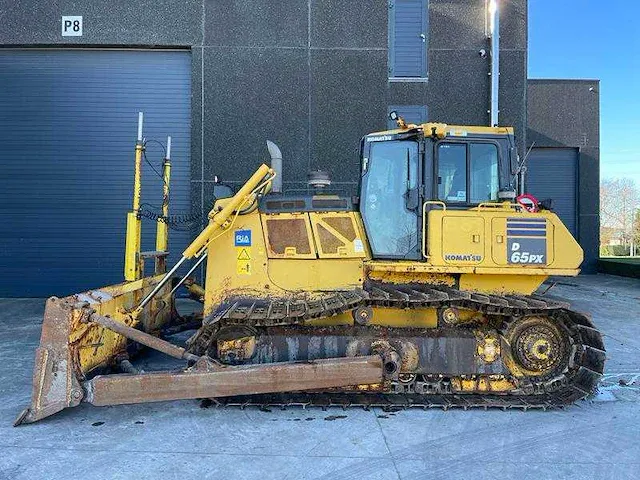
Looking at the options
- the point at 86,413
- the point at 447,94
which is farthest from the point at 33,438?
the point at 447,94

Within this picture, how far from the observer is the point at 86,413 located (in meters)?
5.20

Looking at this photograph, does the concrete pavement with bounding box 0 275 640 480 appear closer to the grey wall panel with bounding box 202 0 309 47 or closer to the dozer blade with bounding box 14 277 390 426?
the dozer blade with bounding box 14 277 390 426

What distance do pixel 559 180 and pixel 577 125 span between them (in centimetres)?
265

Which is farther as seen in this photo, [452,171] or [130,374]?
[452,171]

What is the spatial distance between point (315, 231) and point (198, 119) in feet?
25.6

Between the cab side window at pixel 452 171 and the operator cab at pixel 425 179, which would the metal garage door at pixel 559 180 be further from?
the cab side window at pixel 452 171

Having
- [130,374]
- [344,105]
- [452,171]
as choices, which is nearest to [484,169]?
[452,171]

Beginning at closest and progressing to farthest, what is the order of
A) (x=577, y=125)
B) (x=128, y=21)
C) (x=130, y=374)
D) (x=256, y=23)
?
(x=130, y=374)
(x=256, y=23)
(x=128, y=21)
(x=577, y=125)

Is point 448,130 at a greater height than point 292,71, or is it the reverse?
point 292,71

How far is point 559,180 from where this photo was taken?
71.7 feet

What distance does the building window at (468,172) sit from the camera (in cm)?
581

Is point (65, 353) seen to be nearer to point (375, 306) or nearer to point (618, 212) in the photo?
point (375, 306)

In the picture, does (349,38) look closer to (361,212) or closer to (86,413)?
(361,212)

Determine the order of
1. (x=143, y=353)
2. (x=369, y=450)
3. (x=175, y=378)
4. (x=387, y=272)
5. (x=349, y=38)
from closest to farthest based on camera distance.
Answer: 1. (x=369, y=450)
2. (x=175, y=378)
3. (x=387, y=272)
4. (x=143, y=353)
5. (x=349, y=38)
